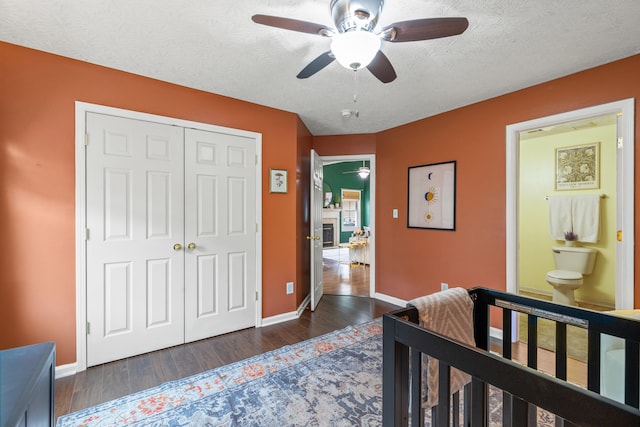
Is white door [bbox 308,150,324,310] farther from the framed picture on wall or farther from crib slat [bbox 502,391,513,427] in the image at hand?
crib slat [bbox 502,391,513,427]

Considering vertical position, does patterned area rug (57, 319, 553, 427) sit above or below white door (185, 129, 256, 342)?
below

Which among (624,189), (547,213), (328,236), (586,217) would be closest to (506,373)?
(624,189)

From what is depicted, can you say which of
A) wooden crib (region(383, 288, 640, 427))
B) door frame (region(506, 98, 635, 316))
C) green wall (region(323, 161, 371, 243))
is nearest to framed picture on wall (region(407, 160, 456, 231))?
door frame (region(506, 98, 635, 316))

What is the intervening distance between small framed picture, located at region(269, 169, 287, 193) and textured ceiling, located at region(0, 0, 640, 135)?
78cm

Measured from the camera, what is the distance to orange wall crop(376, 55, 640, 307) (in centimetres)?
224

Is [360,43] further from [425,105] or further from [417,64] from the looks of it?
[425,105]

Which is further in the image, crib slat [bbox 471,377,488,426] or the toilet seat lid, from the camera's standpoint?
the toilet seat lid

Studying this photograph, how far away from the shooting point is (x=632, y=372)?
101 centimetres

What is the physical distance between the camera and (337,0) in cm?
130

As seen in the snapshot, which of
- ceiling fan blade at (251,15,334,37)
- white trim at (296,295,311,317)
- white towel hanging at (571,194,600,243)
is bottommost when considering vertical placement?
white trim at (296,295,311,317)

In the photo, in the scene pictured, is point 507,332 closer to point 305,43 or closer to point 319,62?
point 319,62

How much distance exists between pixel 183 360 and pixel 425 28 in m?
2.81

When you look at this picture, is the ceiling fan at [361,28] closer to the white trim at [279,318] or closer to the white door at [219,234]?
the white door at [219,234]

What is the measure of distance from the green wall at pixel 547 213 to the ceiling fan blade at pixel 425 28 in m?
3.67
